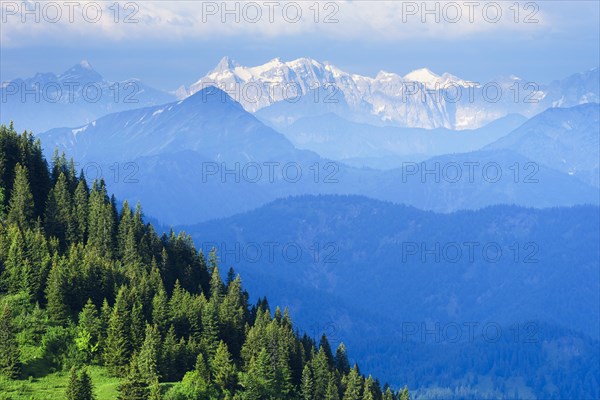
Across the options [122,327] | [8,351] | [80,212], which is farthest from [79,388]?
[80,212]

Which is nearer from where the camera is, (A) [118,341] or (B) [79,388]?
(B) [79,388]

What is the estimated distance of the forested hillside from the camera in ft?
315

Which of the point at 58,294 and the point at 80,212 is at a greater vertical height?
the point at 80,212

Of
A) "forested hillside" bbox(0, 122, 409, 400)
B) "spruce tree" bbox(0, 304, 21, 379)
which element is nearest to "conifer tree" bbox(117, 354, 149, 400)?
"forested hillside" bbox(0, 122, 409, 400)

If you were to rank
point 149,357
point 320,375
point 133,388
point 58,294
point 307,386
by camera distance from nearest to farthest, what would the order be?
point 133,388 < point 149,357 < point 58,294 < point 307,386 < point 320,375

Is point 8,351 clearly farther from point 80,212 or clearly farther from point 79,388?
point 80,212

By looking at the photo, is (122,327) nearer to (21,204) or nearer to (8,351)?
(8,351)

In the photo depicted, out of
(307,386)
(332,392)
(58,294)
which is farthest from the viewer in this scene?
(307,386)

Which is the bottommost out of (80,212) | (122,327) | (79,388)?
(79,388)

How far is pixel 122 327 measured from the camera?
4008 inches

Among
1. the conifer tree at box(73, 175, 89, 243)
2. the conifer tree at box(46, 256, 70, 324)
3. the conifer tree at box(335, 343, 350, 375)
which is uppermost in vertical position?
the conifer tree at box(73, 175, 89, 243)

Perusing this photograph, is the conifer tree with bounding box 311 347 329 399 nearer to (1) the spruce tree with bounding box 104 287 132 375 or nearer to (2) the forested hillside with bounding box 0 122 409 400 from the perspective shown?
(2) the forested hillside with bounding box 0 122 409 400

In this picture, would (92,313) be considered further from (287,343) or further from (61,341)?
(287,343)

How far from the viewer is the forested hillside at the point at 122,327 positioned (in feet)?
315
